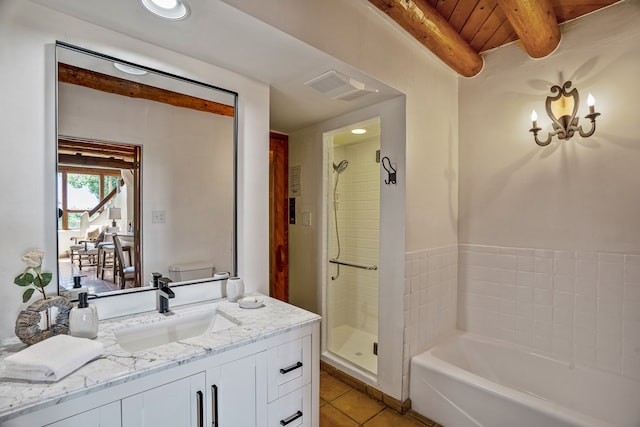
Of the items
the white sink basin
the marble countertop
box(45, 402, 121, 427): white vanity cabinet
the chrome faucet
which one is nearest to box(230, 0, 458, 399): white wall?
the marble countertop

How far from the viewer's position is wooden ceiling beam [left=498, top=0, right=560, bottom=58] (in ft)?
5.51

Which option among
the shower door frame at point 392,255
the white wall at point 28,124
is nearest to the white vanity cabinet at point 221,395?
the white wall at point 28,124

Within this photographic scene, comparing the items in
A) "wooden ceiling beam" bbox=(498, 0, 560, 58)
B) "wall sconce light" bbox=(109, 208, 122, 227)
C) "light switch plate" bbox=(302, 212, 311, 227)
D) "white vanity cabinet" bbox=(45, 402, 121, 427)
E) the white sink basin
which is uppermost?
"wooden ceiling beam" bbox=(498, 0, 560, 58)

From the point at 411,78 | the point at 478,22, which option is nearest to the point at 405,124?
the point at 411,78

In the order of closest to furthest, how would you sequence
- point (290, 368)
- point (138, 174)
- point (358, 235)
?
point (290, 368) → point (138, 174) → point (358, 235)

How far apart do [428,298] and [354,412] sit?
0.97m

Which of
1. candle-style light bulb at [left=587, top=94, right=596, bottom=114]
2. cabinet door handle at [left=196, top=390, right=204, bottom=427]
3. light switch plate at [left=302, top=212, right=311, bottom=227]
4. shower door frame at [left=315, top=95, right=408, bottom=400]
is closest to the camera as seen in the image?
cabinet door handle at [left=196, top=390, right=204, bottom=427]

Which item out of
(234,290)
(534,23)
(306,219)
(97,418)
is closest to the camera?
(97,418)

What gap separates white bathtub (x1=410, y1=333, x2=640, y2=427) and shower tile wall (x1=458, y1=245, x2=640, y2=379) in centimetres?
12

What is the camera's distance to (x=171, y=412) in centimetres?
104

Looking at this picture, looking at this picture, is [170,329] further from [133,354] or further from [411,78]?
[411,78]

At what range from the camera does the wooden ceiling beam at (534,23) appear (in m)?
1.68

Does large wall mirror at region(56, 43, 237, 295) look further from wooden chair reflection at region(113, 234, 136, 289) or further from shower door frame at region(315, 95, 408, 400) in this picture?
shower door frame at region(315, 95, 408, 400)

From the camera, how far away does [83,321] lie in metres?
1.12
